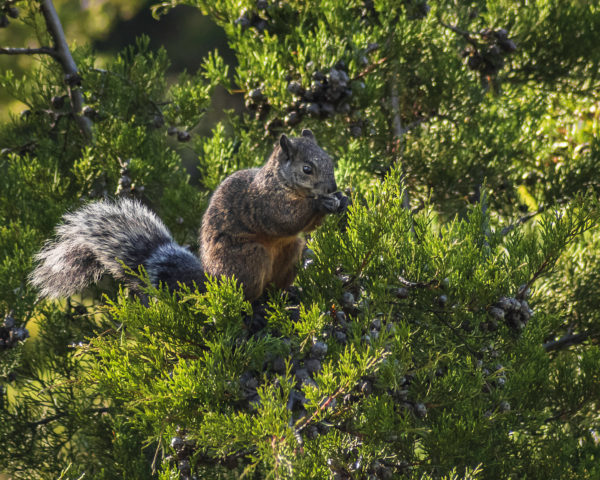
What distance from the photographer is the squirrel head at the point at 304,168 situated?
1.43 m

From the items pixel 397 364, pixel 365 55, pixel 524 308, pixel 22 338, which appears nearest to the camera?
pixel 397 364

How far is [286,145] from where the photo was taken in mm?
1445

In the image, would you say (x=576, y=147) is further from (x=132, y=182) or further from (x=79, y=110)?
(x=79, y=110)

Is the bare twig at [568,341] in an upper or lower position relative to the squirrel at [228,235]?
lower

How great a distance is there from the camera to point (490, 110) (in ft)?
6.15

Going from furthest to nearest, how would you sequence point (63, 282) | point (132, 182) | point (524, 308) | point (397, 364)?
point (132, 182), point (63, 282), point (524, 308), point (397, 364)

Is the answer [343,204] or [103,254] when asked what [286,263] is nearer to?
[343,204]

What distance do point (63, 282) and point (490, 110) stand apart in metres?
1.26

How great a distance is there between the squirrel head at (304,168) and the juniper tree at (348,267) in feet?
0.26

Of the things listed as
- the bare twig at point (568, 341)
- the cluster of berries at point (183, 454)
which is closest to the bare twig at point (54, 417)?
the cluster of berries at point (183, 454)

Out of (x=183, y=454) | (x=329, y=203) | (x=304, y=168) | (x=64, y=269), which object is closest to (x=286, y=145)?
(x=304, y=168)

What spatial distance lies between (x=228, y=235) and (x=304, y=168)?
0.23 meters

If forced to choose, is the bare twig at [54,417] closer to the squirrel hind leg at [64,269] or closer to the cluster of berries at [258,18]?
the squirrel hind leg at [64,269]

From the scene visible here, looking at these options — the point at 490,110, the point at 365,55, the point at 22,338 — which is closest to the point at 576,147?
the point at 490,110
